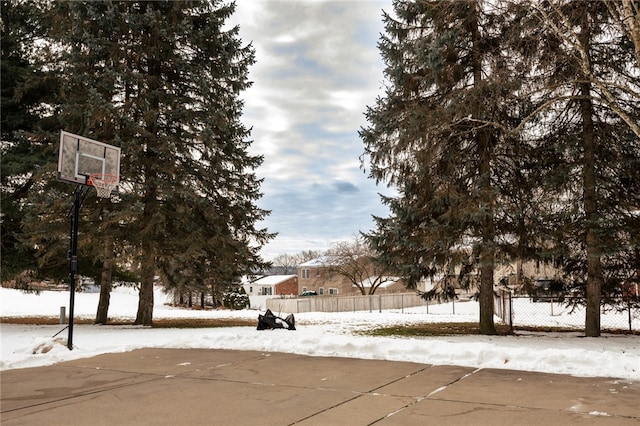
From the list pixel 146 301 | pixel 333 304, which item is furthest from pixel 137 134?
pixel 333 304

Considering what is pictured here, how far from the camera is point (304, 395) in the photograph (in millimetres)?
6457

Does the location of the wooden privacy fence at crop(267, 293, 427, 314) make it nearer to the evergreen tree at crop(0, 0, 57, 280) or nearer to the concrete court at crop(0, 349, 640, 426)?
the evergreen tree at crop(0, 0, 57, 280)

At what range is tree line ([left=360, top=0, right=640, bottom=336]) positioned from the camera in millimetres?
12289

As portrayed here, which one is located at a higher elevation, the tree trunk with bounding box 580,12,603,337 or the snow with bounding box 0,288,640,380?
the tree trunk with bounding box 580,12,603,337

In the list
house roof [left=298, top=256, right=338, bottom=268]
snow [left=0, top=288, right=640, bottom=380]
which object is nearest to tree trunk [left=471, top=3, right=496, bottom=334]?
snow [left=0, top=288, right=640, bottom=380]

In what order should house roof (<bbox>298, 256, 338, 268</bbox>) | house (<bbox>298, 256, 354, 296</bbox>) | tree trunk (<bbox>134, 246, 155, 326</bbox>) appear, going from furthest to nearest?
house (<bbox>298, 256, 354, 296</bbox>)
house roof (<bbox>298, 256, 338, 268</bbox>)
tree trunk (<bbox>134, 246, 155, 326</bbox>)

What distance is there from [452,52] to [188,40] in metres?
8.45

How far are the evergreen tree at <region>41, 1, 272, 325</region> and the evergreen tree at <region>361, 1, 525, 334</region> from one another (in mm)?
5171

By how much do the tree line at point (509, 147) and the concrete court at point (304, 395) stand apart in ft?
18.1

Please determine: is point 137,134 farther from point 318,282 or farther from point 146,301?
point 318,282

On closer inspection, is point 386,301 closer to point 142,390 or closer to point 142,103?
point 142,103

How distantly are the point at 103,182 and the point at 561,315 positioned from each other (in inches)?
800

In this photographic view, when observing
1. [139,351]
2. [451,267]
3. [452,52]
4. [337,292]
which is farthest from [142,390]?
[337,292]

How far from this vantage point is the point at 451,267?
43.7ft
